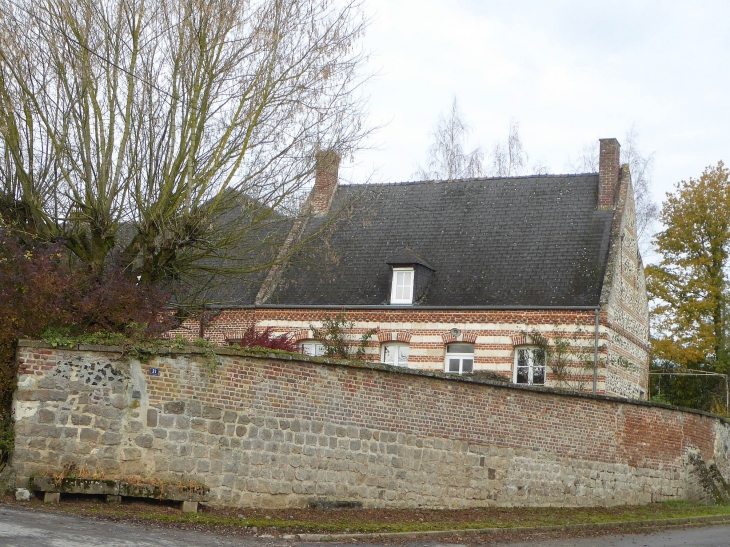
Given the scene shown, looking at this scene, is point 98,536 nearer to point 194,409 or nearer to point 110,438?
point 110,438

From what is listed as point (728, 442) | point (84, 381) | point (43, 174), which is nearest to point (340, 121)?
point (43, 174)

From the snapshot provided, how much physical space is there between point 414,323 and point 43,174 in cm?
1188

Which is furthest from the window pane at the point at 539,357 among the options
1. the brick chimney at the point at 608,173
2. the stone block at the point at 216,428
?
the stone block at the point at 216,428

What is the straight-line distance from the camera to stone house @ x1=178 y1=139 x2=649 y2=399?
2348cm

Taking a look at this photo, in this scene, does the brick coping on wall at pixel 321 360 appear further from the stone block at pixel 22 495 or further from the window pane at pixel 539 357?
the window pane at pixel 539 357

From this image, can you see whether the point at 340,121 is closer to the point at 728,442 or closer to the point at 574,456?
the point at 574,456

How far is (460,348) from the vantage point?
963 inches

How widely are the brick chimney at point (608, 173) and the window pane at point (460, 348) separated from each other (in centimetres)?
548

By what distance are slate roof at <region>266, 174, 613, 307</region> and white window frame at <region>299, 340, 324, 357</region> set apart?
3.69ft

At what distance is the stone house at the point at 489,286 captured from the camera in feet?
77.0

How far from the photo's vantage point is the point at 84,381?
477 inches

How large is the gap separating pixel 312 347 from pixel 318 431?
11.9 metres

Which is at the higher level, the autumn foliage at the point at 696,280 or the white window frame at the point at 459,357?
the autumn foliage at the point at 696,280

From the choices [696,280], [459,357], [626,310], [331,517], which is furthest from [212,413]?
[696,280]
